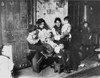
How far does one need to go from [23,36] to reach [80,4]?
90cm

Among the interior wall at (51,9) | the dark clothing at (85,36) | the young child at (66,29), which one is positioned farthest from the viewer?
the dark clothing at (85,36)

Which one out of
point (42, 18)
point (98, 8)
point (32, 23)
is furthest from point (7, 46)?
point (98, 8)

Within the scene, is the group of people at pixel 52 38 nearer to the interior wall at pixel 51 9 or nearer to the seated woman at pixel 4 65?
the interior wall at pixel 51 9

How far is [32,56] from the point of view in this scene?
2184 millimetres

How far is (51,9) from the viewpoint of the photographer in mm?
2381

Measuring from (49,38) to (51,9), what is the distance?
380 mm

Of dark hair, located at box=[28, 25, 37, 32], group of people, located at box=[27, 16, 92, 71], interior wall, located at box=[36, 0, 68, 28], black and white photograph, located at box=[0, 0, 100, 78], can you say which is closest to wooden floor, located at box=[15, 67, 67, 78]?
black and white photograph, located at box=[0, 0, 100, 78]

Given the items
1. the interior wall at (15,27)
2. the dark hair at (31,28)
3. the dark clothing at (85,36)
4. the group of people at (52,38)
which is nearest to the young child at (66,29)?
→ the group of people at (52,38)

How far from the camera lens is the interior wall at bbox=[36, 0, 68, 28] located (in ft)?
7.44

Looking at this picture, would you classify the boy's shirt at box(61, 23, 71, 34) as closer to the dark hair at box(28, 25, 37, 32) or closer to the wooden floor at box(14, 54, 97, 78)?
the dark hair at box(28, 25, 37, 32)

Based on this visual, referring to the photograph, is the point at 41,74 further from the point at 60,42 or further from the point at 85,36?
the point at 85,36

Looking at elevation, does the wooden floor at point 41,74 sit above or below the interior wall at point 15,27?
below

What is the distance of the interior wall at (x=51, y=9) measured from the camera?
227cm

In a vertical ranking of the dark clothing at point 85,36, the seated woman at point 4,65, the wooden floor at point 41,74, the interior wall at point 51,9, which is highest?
the interior wall at point 51,9
